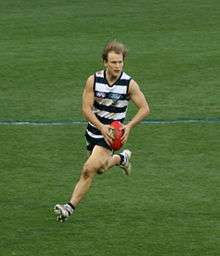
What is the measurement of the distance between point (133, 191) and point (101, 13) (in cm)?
1007

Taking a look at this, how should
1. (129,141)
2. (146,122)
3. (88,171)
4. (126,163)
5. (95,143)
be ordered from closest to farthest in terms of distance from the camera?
(88,171) < (95,143) < (126,163) < (129,141) < (146,122)

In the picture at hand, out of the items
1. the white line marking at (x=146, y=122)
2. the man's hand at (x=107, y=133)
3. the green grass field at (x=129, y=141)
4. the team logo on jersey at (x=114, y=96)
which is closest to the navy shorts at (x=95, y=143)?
the man's hand at (x=107, y=133)

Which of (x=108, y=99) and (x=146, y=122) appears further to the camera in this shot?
(x=146, y=122)

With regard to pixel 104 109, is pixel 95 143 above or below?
below

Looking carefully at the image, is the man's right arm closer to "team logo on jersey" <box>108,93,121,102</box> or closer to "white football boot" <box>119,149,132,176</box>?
"team logo on jersey" <box>108,93,121,102</box>

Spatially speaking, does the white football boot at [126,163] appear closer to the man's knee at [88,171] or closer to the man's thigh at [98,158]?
the man's thigh at [98,158]

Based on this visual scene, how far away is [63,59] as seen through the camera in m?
17.1

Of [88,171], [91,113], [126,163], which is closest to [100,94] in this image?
[91,113]

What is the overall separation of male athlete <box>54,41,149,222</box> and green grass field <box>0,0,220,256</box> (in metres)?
0.35

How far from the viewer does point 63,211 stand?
396 inches

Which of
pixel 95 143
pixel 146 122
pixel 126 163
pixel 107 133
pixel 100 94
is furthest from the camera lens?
pixel 146 122

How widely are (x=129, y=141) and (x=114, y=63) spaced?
302 centimetres

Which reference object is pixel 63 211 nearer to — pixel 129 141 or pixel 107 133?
pixel 107 133

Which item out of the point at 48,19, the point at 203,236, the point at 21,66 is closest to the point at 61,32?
the point at 48,19
